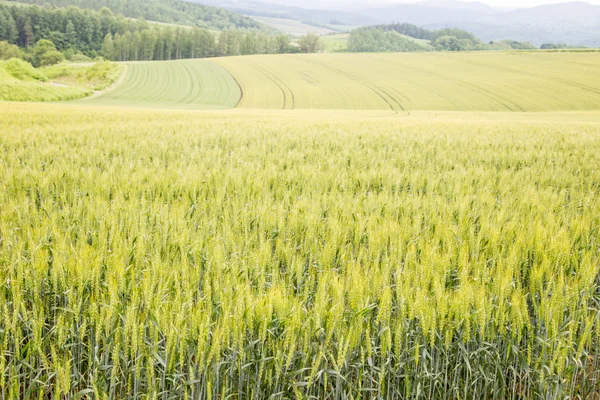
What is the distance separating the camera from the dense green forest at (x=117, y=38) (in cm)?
9538

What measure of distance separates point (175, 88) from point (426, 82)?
29198mm

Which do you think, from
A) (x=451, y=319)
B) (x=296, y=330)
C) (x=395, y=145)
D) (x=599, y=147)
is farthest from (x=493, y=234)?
(x=599, y=147)

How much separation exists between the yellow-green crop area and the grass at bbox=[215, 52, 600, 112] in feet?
125

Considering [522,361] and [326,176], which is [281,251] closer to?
[522,361]

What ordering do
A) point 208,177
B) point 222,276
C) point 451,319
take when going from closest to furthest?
point 451,319 → point 222,276 → point 208,177

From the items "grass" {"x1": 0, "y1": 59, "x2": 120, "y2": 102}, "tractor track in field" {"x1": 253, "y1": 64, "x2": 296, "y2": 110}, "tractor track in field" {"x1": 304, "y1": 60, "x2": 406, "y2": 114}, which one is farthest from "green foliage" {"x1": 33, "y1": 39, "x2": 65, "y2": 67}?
"tractor track in field" {"x1": 304, "y1": 60, "x2": 406, "y2": 114}

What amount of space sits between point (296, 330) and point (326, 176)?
342 centimetres

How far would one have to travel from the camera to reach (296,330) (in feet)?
5.81

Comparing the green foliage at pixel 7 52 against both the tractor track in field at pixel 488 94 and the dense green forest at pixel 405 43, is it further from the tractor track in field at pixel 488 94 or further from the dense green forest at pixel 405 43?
the dense green forest at pixel 405 43

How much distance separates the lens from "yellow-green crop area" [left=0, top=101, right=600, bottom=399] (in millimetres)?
1739

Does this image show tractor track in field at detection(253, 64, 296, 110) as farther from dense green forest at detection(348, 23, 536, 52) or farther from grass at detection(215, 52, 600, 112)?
dense green forest at detection(348, 23, 536, 52)

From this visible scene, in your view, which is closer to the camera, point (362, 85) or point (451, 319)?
point (451, 319)

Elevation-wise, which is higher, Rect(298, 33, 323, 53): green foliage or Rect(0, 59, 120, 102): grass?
Rect(298, 33, 323, 53): green foliage

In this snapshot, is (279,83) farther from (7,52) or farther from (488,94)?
(7,52)
